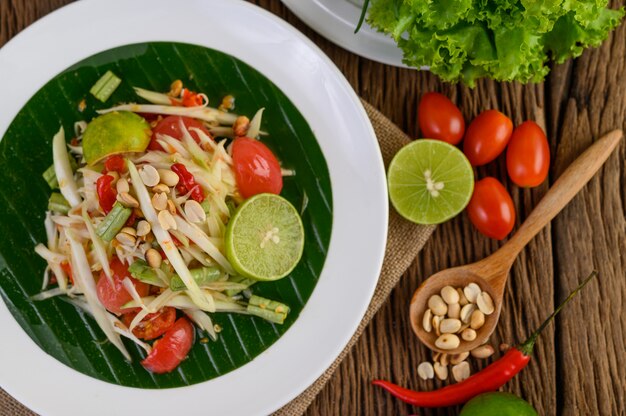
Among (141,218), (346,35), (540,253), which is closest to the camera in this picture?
(141,218)

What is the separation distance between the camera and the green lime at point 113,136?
8.86 feet

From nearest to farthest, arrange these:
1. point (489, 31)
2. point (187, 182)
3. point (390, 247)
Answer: point (489, 31) → point (187, 182) → point (390, 247)

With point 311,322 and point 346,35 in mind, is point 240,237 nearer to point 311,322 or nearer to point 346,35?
point 311,322

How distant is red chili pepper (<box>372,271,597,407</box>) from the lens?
306cm

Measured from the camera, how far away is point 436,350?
3090mm

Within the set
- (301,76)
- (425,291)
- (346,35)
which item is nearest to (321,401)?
(425,291)

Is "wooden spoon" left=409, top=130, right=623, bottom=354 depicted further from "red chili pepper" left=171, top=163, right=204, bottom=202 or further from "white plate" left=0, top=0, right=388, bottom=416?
"red chili pepper" left=171, top=163, right=204, bottom=202

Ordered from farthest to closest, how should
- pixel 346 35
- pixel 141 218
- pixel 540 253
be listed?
pixel 540 253, pixel 346 35, pixel 141 218

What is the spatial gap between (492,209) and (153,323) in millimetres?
1621

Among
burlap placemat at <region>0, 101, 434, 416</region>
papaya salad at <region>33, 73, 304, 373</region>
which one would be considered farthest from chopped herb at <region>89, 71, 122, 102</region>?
burlap placemat at <region>0, 101, 434, 416</region>

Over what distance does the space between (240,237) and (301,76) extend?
2.51 ft

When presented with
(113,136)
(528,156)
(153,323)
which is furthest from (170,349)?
(528,156)

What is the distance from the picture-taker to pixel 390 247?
3.06 metres

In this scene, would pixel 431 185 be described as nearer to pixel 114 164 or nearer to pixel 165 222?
pixel 165 222
